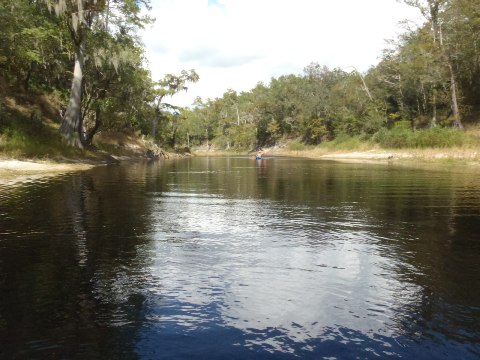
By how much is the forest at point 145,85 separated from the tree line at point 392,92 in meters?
0.21

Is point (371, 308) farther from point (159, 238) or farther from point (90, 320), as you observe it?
point (159, 238)

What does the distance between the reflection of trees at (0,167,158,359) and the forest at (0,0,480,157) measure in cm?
2136

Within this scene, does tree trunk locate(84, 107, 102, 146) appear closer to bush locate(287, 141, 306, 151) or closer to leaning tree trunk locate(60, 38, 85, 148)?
leaning tree trunk locate(60, 38, 85, 148)

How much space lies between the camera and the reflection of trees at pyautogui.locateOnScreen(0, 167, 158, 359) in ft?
15.0

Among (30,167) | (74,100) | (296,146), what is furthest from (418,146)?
(296,146)

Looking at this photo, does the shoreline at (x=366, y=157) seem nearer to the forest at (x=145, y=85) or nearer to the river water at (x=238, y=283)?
the forest at (x=145, y=85)

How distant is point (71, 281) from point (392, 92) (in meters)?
69.6

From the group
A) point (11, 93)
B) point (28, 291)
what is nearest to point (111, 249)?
point (28, 291)

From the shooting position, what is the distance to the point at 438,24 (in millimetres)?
50344

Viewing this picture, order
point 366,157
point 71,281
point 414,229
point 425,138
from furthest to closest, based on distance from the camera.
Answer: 1. point 366,157
2. point 425,138
3. point 414,229
4. point 71,281

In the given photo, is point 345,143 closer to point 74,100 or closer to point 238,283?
point 74,100

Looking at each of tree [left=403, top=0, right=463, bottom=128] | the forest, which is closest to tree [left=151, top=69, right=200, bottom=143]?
the forest

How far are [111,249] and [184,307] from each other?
11.2 feet

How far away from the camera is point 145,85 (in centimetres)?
6206
